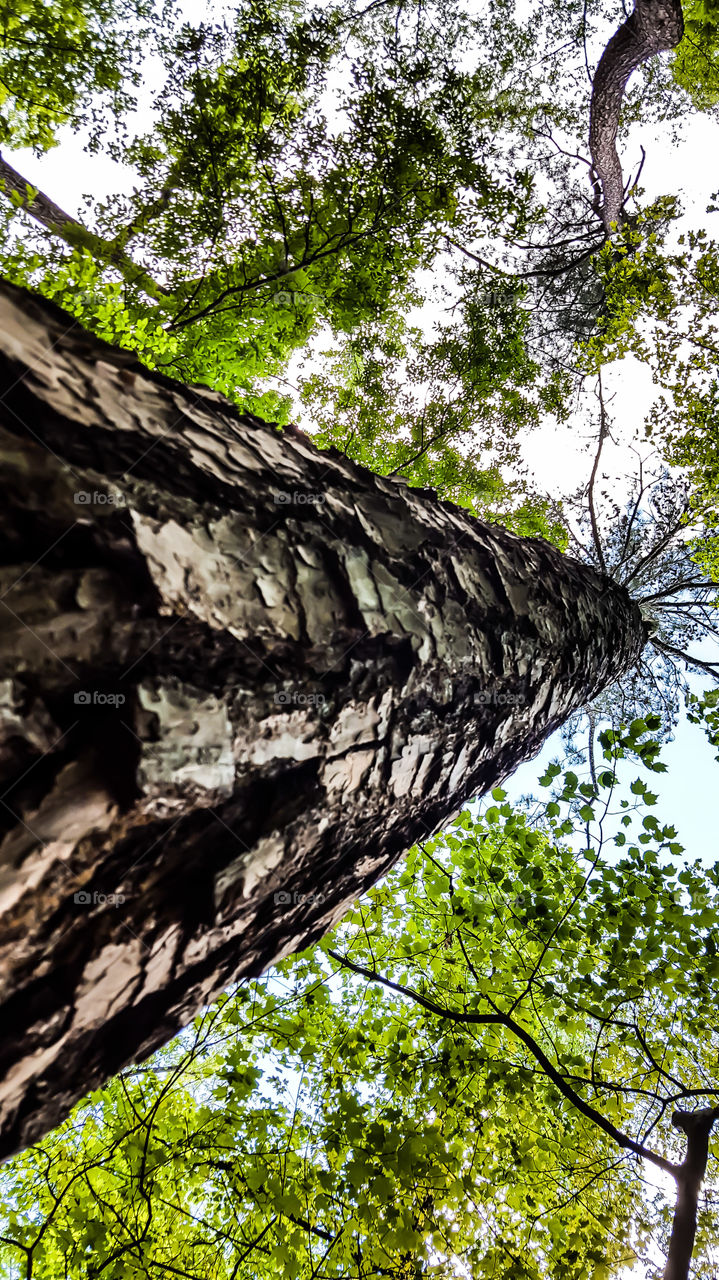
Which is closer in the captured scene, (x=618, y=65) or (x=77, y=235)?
(x=77, y=235)

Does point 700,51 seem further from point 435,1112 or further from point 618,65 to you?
point 435,1112

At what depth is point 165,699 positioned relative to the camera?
0.86 metres

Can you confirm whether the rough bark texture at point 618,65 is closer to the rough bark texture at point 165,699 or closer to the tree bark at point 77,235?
the tree bark at point 77,235

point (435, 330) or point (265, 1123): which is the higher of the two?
point (435, 330)

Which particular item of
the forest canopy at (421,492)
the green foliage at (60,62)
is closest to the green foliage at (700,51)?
the forest canopy at (421,492)

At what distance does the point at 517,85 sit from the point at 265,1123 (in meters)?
11.6

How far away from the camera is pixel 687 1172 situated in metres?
2.43

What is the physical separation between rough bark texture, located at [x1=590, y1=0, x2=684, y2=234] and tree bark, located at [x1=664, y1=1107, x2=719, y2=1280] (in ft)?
29.3

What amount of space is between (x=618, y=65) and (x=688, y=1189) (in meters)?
11.5

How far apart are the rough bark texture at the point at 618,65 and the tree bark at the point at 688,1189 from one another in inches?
351

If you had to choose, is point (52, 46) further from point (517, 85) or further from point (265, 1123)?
point (265, 1123)

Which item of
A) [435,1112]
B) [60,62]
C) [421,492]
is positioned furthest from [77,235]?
[435,1112]

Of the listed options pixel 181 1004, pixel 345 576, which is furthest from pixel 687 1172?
pixel 345 576

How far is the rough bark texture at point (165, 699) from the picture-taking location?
733 millimetres
